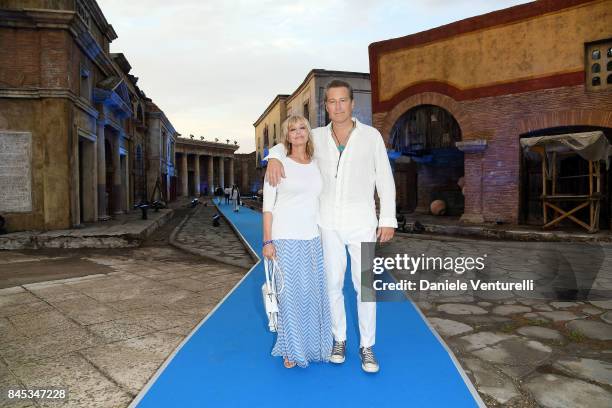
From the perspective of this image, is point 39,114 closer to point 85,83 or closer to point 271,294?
point 85,83

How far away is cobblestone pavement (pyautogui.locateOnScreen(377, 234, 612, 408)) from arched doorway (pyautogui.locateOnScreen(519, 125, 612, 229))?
16.6 feet

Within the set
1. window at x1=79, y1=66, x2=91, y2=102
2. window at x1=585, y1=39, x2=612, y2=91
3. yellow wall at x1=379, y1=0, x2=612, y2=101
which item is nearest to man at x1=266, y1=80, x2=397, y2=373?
window at x1=585, y1=39, x2=612, y2=91

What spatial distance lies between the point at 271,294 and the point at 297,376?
58 cm

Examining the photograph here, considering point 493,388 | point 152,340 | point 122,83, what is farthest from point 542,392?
point 122,83

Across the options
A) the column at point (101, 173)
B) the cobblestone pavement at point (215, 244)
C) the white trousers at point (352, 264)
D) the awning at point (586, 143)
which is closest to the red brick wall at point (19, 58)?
the column at point (101, 173)

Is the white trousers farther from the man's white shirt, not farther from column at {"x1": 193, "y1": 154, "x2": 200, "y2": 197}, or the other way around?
column at {"x1": 193, "y1": 154, "x2": 200, "y2": 197}

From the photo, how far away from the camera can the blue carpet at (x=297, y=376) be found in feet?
7.90

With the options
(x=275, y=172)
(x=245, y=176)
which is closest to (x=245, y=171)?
(x=245, y=176)

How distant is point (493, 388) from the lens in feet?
8.46

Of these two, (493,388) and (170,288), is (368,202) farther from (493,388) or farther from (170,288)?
(170,288)

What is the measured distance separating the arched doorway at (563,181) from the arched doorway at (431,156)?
11.4 ft

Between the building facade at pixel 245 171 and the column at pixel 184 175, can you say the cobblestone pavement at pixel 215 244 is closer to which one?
the column at pixel 184 175

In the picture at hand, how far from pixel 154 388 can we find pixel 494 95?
12.3m

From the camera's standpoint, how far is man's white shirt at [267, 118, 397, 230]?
2832mm
